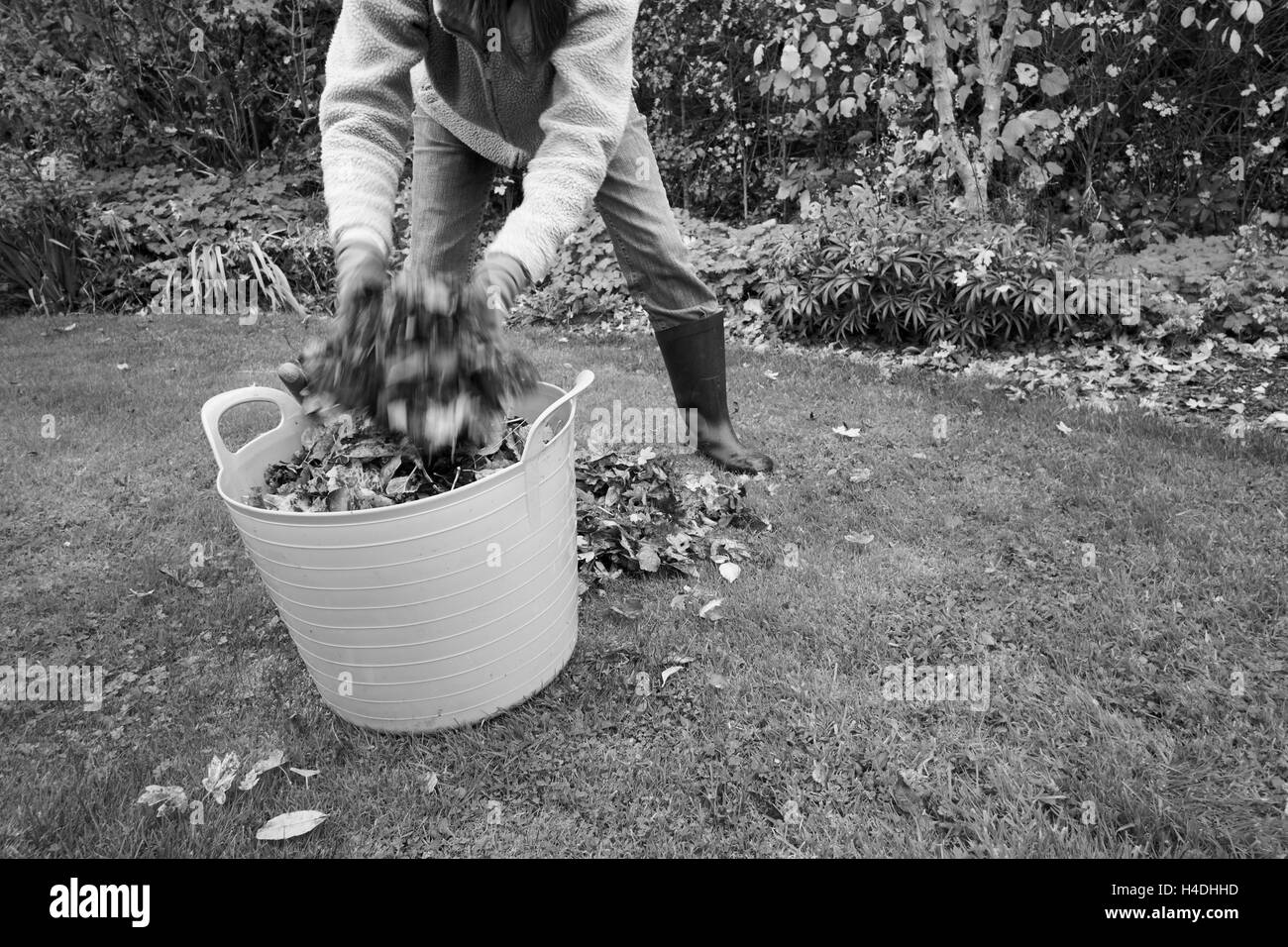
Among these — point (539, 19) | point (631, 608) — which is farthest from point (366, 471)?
point (539, 19)

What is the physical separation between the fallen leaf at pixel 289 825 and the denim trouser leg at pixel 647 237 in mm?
1687

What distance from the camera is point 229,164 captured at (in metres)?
6.65

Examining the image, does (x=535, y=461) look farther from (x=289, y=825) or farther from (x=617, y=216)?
(x=617, y=216)

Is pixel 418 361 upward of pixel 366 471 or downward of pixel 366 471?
upward

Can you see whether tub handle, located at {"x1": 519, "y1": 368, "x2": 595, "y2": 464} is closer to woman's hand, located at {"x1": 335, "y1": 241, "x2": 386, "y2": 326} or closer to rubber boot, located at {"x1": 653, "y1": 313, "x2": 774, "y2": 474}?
woman's hand, located at {"x1": 335, "y1": 241, "x2": 386, "y2": 326}

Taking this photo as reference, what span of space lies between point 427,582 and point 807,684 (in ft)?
2.70

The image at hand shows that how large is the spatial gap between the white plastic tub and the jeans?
76 centimetres

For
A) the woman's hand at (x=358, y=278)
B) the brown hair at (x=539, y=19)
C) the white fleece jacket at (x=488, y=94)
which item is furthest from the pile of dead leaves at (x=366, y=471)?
the brown hair at (x=539, y=19)

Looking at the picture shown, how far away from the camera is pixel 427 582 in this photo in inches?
56.7

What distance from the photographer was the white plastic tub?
4.54 feet

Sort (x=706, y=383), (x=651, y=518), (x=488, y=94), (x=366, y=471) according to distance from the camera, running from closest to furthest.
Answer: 1. (x=366, y=471)
2. (x=488, y=94)
3. (x=651, y=518)
4. (x=706, y=383)
